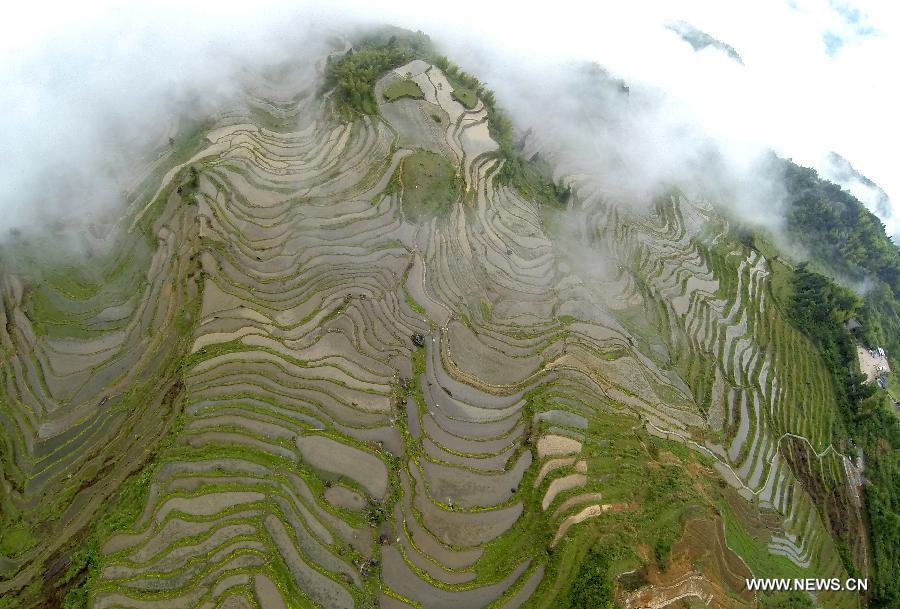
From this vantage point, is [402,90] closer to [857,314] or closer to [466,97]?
[466,97]

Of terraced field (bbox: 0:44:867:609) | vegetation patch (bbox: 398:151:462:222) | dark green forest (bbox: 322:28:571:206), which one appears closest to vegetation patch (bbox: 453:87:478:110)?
dark green forest (bbox: 322:28:571:206)

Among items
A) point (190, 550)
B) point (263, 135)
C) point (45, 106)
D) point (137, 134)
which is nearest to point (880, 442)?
point (190, 550)

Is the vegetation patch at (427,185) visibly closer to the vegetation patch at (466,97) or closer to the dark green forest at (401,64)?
the dark green forest at (401,64)

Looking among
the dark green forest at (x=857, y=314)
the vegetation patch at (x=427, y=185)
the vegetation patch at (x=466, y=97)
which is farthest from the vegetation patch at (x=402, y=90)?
the dark green forest at (x=857, y=314)

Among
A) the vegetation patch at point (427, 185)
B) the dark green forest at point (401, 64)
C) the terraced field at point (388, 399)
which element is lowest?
the terraced field at point (388, 399)

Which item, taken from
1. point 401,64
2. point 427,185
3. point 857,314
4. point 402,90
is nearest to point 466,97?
point 402,90
